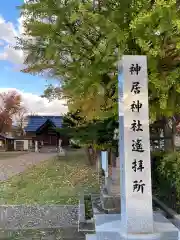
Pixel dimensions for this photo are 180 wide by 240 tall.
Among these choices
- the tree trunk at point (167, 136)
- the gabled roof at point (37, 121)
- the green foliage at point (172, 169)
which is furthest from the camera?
the gabled roof at point (37, 121)

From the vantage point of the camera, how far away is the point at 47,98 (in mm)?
8320

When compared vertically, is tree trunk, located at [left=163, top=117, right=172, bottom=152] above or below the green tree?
below

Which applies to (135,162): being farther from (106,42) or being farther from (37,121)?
(37,121)

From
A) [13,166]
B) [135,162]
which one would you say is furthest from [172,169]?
[13,166]

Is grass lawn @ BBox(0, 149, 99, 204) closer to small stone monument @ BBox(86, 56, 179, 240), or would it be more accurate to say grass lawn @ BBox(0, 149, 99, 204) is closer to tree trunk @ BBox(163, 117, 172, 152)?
tree trunk @ BBox(163, 117, 172, 152)

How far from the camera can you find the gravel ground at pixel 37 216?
6.44 m

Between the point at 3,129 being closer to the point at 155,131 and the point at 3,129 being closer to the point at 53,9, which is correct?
the point at 155,131

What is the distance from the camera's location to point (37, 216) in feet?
23.0

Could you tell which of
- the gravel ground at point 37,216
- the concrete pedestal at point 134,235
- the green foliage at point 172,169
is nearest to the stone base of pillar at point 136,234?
the concrete pedestal at point 134,235

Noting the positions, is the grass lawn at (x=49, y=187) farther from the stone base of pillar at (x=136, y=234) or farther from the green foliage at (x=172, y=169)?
the stone base of pillar at (x=136, y=234)

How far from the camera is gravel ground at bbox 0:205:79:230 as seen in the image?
6.44m

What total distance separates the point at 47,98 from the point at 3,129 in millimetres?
30742

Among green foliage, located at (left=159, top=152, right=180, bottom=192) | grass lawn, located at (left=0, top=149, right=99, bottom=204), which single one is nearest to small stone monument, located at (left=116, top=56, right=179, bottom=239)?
green foliage, located at (left=159, top=152, right=180, bottom=192)

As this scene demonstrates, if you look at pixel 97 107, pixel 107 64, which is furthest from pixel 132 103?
pixel 97 107
